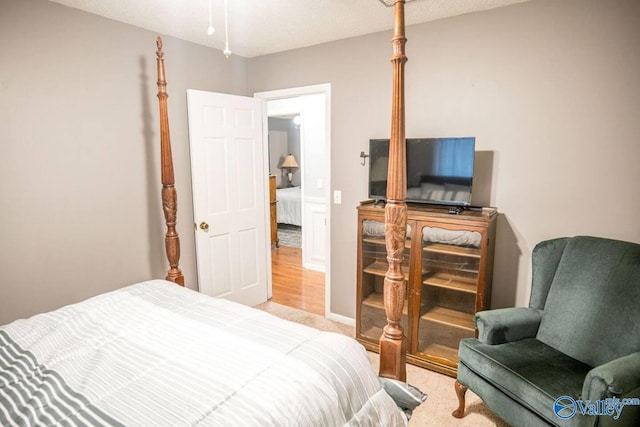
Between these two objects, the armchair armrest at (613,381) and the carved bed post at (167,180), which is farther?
the carved bed post at (167,180)

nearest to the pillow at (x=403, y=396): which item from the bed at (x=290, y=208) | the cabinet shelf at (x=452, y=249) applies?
the cabinet shelf at (x=452, y=249)

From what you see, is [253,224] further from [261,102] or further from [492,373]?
[492,373]

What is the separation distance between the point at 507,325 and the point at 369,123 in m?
1.85

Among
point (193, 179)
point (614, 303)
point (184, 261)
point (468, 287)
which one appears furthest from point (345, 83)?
point (614, 303)

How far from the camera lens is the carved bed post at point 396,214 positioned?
1.46m

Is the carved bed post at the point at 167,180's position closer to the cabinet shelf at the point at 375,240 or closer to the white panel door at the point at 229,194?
the white panel door at the point at 229,194

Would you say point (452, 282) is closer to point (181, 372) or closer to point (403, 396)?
point (403, 396)

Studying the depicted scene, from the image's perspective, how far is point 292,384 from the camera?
3.89ft

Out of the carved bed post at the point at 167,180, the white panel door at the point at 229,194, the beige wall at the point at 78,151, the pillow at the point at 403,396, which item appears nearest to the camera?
the pillow at the point at 403,396

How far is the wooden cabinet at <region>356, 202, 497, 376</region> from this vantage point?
233 centimetres

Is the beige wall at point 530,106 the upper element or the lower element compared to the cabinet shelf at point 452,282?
upper

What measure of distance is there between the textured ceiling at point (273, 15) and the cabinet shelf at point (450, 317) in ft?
6.97

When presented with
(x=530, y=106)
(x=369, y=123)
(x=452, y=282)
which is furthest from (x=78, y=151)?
(x=530, y=106)

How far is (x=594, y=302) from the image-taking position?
5.97ft
